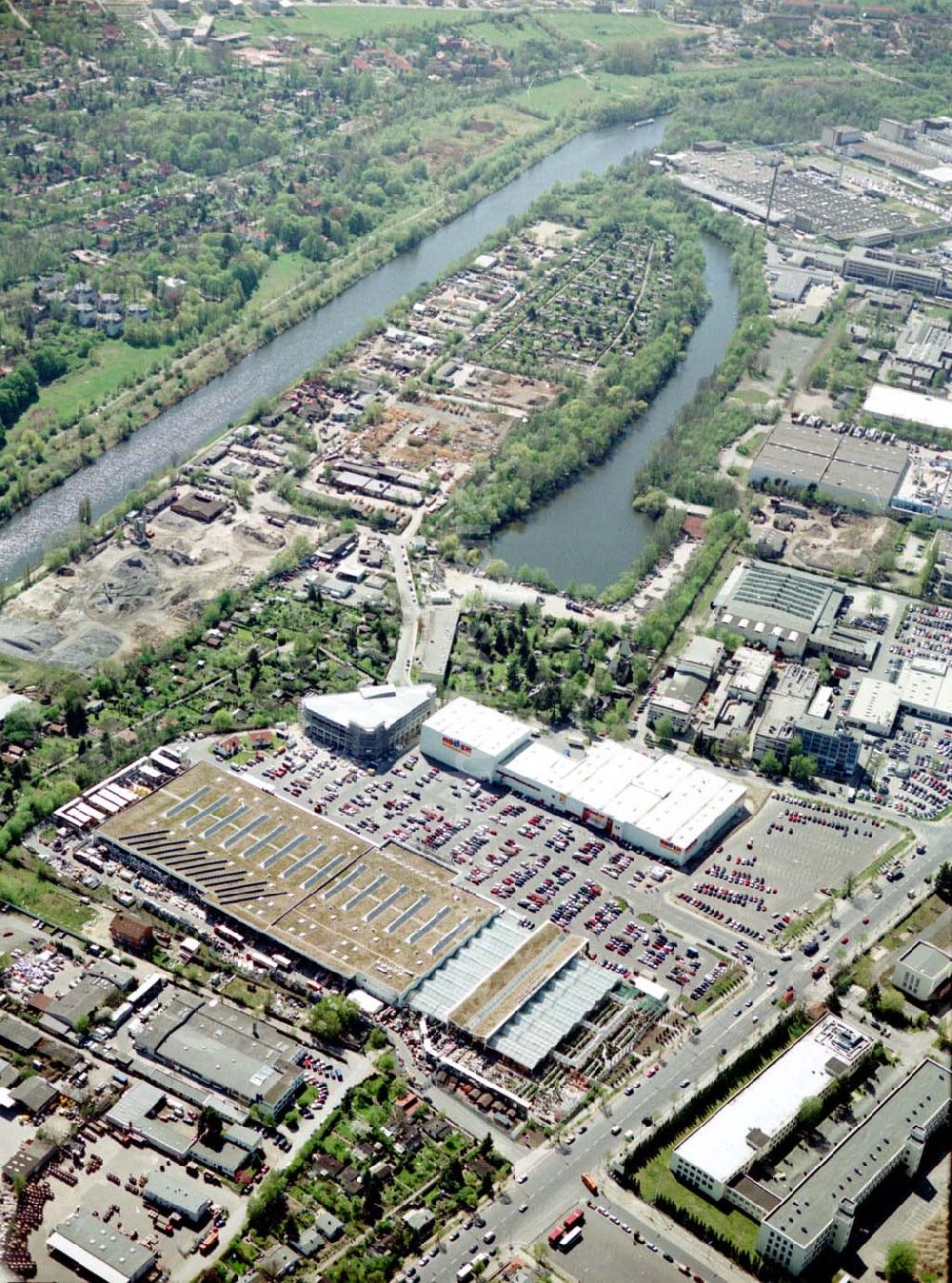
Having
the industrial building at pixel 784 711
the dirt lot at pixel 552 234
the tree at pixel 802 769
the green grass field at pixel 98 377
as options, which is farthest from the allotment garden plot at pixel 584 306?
the tree at pixel 802 769

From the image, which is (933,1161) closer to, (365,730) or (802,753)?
(802,753)

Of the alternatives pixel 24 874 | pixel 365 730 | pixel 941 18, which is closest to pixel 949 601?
pixel 365 730

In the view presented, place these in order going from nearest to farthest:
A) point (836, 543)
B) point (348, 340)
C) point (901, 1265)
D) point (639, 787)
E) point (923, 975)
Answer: point (901, 1265)
point (923, 975)
point (639, 787)
point (836, 543)
point (348, 340)

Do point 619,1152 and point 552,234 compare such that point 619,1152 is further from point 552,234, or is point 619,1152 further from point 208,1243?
point 552,234

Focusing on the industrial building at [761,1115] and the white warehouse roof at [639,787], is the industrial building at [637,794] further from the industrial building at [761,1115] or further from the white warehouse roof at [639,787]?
the industrial building at [761,1115]

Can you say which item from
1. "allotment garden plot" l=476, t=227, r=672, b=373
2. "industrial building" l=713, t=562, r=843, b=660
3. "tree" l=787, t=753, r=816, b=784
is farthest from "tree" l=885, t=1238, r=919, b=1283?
"allotment garden plot" l=476, t=227, r=672, b=373

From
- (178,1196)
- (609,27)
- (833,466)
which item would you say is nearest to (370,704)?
(178,1196)

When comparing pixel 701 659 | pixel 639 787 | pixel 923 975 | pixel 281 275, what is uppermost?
pixel 923 975
